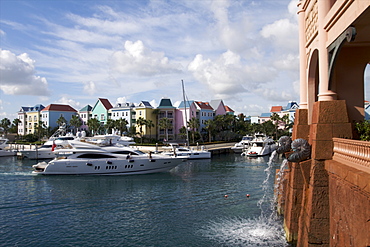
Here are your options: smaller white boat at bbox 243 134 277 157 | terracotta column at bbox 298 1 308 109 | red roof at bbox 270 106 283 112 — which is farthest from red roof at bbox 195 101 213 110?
terracotta column at bbox 298 1 308 109

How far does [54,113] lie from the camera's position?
3430 inches

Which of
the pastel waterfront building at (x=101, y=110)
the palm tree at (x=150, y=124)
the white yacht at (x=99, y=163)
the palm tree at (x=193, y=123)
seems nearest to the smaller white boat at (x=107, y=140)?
the white yacht at (x=99, y=163)

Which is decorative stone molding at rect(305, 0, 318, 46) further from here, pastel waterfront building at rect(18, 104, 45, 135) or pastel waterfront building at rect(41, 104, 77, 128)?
pastel waterfront building at rect(18, 104, 45, 135)

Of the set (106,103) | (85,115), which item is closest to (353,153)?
(106,103)

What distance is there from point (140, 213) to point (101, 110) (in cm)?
6812

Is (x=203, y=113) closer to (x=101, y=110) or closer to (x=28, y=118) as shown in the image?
(x=101, y=110)

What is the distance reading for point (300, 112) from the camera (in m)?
13.1

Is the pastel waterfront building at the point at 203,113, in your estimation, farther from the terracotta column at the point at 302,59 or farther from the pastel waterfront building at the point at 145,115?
the terracotta column at the point at 302,59

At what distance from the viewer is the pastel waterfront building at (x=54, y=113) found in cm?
8615

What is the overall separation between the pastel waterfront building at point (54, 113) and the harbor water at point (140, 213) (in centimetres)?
6084

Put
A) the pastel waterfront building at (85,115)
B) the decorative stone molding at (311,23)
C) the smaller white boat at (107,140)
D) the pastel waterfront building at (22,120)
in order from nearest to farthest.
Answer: the decorative stone molding at (311,23) → the smaller white boat at (107,140) → the pastel waterfront building at (85,115) → the pastel waterfront building at (22,120)

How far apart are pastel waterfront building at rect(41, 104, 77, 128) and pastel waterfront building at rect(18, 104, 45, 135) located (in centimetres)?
424

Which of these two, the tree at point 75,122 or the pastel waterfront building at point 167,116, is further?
the tree at point 75,122

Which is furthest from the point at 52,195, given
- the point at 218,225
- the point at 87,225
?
the point at 218,225
